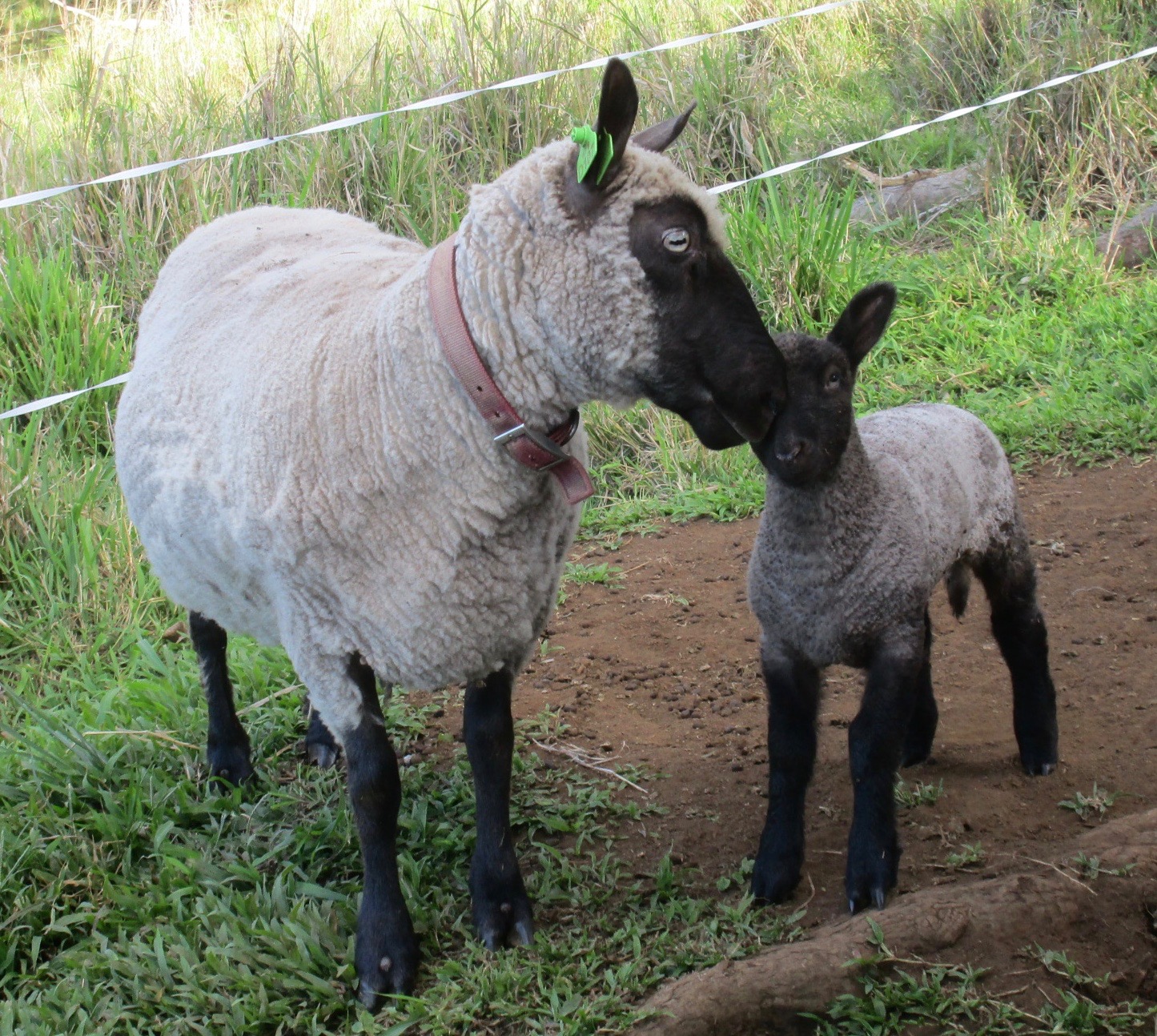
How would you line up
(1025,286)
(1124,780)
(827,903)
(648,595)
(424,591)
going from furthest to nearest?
(1025,286), (648,595), (1124,780), (827,903), (424,591)

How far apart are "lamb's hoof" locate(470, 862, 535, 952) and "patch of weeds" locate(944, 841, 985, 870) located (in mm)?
1019

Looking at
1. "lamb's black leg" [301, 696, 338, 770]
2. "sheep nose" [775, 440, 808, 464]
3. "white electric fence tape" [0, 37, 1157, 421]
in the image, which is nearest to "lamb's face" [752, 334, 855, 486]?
"sheep nose" [775, 440, 808, 464]

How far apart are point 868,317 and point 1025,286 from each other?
4224 millimetres

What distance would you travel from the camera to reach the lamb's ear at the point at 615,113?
2.29 metres

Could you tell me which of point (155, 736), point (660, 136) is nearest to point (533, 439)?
point (660, 136)

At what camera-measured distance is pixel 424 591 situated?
2768 mm

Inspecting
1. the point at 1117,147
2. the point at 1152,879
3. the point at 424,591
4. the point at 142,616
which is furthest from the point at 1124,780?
the point at 1117,147

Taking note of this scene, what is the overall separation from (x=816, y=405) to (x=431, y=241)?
4.41m

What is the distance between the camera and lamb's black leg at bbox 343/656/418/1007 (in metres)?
2.92

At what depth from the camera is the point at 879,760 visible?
2869 mm

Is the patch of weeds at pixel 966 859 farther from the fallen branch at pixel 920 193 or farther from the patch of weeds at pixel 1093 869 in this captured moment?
the fallen branch at pixel 920 193

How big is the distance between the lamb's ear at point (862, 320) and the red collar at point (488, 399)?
2.46ft

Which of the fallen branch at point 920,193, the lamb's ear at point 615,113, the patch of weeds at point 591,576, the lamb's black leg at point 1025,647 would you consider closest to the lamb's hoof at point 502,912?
the lamb's black leg at point 1025,647

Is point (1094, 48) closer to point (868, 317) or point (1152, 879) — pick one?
point (868, 317)
